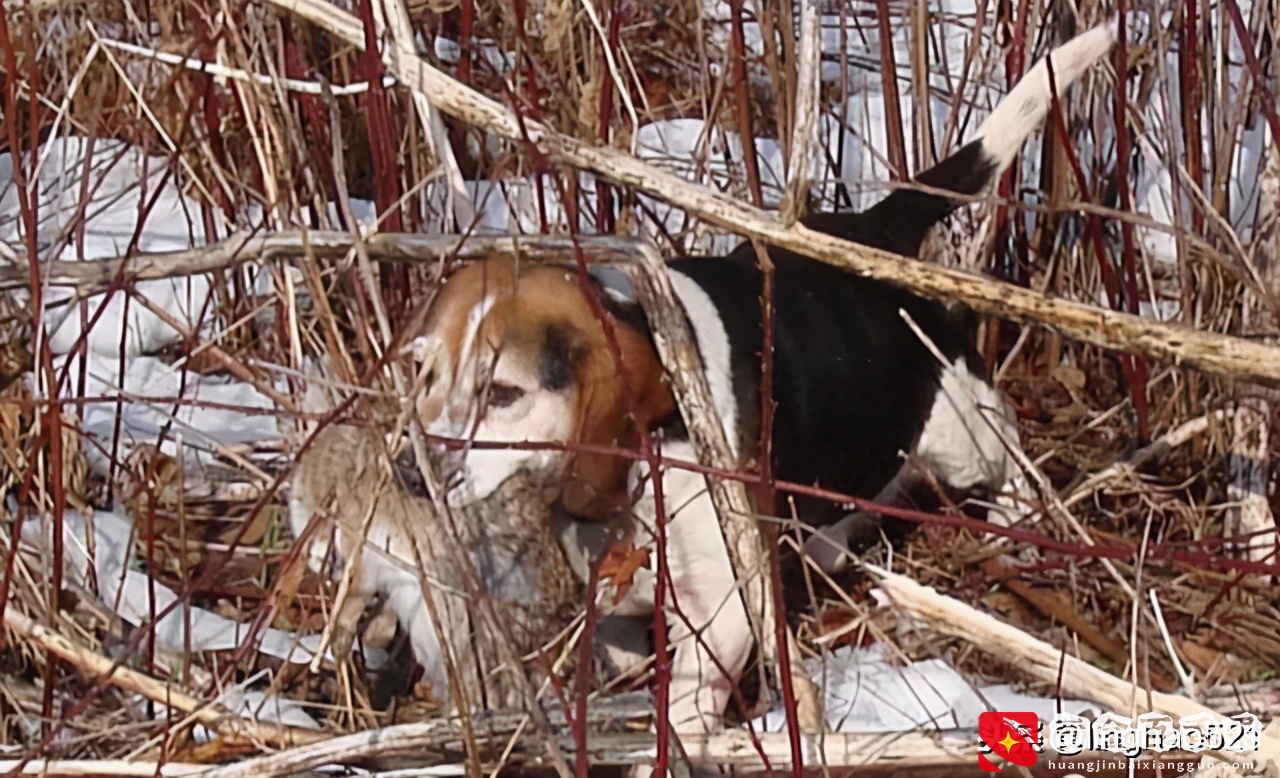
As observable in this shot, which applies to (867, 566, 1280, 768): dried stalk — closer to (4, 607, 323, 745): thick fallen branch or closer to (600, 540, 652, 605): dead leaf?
(600, 540, 652, 605): dead leaf

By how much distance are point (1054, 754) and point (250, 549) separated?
1705 millimetres

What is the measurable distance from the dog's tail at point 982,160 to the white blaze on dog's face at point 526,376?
2.55ft

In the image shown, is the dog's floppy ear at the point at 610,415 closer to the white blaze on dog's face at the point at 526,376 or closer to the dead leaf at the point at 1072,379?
the white blaze on dog's face at the point at 526,376

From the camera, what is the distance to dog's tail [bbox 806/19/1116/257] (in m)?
2.53

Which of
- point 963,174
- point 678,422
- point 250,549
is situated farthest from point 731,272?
point 250,549

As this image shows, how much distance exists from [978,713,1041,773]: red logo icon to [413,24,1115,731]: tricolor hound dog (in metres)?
0.37

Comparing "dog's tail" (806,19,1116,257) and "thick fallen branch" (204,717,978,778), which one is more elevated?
"dog's tail" (806,19,1116,257)

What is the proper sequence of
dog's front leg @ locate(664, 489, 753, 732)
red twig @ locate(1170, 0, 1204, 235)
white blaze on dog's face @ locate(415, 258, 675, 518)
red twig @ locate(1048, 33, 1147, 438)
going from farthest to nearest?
red twig @ locate(1170, 0, 1204, 235) < red twig @ locate(1048, 33, 1147, 438) < dog's front leg @ locate(664, 489, 753, 732) < white blaze on dog's face @ locate(415, 258, 675, 518)

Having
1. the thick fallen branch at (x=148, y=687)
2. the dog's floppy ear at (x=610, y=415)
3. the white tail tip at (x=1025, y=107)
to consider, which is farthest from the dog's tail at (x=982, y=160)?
the thick fallen branch at (x=148, y=687)

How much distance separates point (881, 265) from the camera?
70.9 inches

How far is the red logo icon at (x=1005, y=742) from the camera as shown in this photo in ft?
5.52

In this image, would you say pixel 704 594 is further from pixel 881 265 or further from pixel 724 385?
pixel 881 265

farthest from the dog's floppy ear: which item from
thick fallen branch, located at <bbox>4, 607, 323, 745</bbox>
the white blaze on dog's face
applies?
thick fallen branch, located at <bbox>4, 607, 323, 745</bbox>

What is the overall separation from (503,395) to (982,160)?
125 cm
